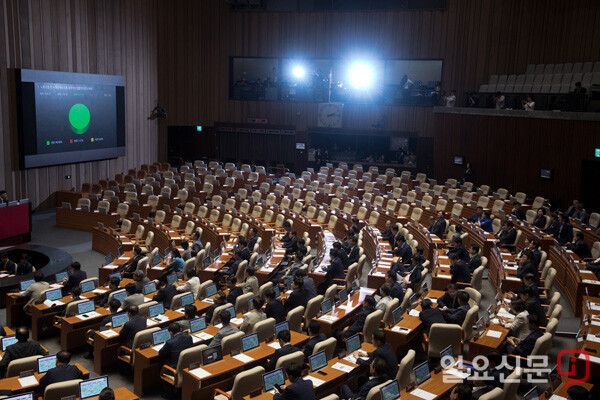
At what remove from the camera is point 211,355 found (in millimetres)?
7594

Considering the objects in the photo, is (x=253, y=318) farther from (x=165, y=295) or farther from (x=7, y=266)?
(x=7, y=266)

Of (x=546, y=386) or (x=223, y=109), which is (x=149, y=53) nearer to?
(x=223, y=109)

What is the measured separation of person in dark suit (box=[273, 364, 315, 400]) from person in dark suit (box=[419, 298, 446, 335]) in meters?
2.90

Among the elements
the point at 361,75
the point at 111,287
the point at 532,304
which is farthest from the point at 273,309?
the point at 361,75

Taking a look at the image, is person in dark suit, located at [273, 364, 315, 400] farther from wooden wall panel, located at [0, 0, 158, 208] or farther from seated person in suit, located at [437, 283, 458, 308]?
wooden wall panel, located at [0, 0, 158, 208]

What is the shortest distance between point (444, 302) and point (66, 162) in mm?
16821

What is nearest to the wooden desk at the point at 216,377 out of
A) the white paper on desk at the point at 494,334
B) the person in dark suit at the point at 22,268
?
the white paper on desk at the point at 494,334

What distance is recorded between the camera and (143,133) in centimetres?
2683

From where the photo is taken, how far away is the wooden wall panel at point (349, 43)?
24.5 metres

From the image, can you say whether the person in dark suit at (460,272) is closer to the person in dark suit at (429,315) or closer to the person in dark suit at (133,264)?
the person in dark suit at (429,315)

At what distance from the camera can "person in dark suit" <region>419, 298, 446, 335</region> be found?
868 cm

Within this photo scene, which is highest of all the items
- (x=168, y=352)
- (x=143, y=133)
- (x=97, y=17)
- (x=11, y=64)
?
(x=97, y=17)

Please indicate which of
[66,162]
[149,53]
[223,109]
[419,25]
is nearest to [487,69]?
[419,25]

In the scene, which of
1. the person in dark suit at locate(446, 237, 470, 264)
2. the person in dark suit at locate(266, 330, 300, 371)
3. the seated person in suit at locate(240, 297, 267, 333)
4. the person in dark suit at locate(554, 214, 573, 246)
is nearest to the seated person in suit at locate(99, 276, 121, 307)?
the seated person in suit at locate(240, 297, 267, 333)
